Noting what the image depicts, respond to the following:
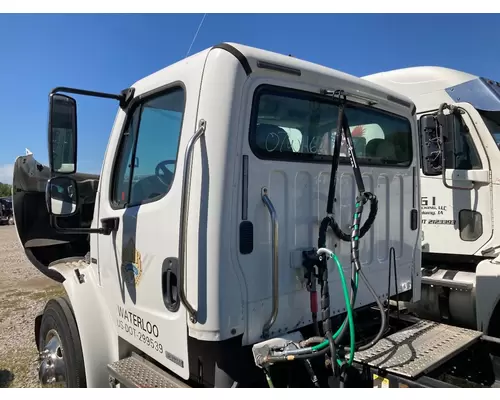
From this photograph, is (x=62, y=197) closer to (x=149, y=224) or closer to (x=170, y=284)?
(x=149, y=224)

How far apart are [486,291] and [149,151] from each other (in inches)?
122

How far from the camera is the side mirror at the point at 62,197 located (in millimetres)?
2451

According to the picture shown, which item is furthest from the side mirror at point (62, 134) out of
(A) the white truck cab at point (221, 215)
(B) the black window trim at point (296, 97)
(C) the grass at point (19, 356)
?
(C) the grass at point (19, 356)

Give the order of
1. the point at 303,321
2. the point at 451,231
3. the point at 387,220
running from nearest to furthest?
the point at 303,321 < the point at 387,220 < the point at 451,231

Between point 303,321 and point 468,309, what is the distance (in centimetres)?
239

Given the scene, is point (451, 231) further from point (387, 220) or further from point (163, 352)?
point (163, 352)

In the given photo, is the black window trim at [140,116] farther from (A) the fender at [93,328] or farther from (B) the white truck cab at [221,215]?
(A) the fender at [93,328]

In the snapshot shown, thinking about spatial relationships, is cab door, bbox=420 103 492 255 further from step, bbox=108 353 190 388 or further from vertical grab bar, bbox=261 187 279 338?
step, bbox=108 353 190 388

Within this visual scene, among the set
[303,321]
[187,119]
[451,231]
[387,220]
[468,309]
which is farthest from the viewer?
[451,231]

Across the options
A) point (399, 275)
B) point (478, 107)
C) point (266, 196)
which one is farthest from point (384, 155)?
point (478, 107)

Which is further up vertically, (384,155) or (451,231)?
(384,155)

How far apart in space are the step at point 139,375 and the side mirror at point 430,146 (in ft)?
10.5

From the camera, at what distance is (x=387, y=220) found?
2.92 metres

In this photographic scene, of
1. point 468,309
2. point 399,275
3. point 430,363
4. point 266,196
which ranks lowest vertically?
point 468,309
